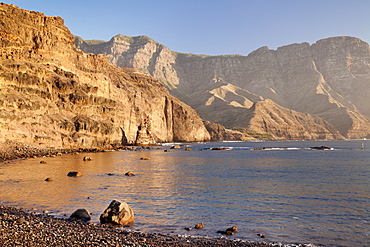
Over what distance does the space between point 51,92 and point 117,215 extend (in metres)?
97.4

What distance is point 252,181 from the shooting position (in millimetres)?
41344

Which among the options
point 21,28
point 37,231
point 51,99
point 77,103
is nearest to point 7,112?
point 51,99

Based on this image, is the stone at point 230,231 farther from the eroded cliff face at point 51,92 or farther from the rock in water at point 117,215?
the eroded cliff face at point 51,92

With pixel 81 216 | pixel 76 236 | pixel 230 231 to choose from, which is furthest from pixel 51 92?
pixel 230 231

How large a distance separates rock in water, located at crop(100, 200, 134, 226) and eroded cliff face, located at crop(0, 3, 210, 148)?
70912 mm

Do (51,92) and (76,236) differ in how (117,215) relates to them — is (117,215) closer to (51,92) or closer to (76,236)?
(76,236)

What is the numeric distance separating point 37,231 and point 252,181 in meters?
30.2

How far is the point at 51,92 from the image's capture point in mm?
106562

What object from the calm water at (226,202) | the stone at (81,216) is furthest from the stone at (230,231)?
the stone at (81,216)

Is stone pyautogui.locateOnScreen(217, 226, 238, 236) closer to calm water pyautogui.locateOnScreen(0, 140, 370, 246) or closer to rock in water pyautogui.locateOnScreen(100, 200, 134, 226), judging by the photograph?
calm water pyautogui.locateOnScreen(0, 140, 370, 246)

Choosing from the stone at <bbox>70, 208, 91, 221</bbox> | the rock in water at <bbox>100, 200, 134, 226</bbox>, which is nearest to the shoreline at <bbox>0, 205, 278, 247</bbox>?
the rock in water at <bbox>100, 200, 134, 226</bbox>

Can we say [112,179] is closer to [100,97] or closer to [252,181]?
[252,181]

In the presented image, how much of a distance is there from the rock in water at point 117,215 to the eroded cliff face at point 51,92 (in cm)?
7091

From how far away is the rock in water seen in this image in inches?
806
